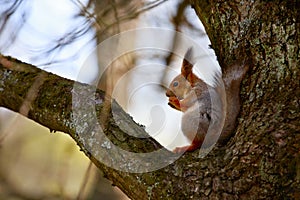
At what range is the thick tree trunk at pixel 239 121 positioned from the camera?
102 cm

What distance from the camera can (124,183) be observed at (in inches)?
44.4

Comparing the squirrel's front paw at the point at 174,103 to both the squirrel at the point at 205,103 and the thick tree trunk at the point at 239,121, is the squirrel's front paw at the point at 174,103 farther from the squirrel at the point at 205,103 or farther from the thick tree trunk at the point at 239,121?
the thick tree trunk at the point at 239,121

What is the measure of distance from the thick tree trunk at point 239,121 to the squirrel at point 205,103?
32 millimetres

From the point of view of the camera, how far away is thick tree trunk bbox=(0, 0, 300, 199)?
102 centimetres

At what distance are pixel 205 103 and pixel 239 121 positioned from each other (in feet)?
0.84

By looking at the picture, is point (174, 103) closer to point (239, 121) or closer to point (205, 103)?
point (205, 103)

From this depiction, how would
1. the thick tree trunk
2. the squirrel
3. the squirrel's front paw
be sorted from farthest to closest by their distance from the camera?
the squirrel's front paw < the squirrel < the thick tree trunk

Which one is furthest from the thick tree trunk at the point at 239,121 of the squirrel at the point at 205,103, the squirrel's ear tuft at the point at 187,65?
the squirrel's ear tuft at the point at 187,65

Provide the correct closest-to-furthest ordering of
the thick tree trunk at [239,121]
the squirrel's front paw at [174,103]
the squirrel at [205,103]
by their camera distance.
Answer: the thick tree trunk at [239,121] < the squirrel at [205,103] < the squirrel's front paw at [174,103]

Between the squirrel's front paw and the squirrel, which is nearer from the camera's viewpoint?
the squirrel

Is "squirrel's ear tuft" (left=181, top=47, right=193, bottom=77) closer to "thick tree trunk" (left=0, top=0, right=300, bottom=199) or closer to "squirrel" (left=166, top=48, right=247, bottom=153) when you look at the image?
"squirrel" (left=166, top=48, right=247, bottom=153)

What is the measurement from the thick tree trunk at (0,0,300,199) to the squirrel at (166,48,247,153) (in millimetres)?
32

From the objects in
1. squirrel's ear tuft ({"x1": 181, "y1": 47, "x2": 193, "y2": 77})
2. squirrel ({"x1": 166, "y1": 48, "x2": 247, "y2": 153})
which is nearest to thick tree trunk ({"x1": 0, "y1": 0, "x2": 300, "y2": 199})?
squirrel ({"x1": 166, "y1": 48, "x2": 247, "y2": 153})

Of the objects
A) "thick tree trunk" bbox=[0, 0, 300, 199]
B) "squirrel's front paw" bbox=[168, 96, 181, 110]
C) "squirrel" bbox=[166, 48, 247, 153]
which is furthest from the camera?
"squirrel's front paw" bbox=[168, 96, 181, 110]
